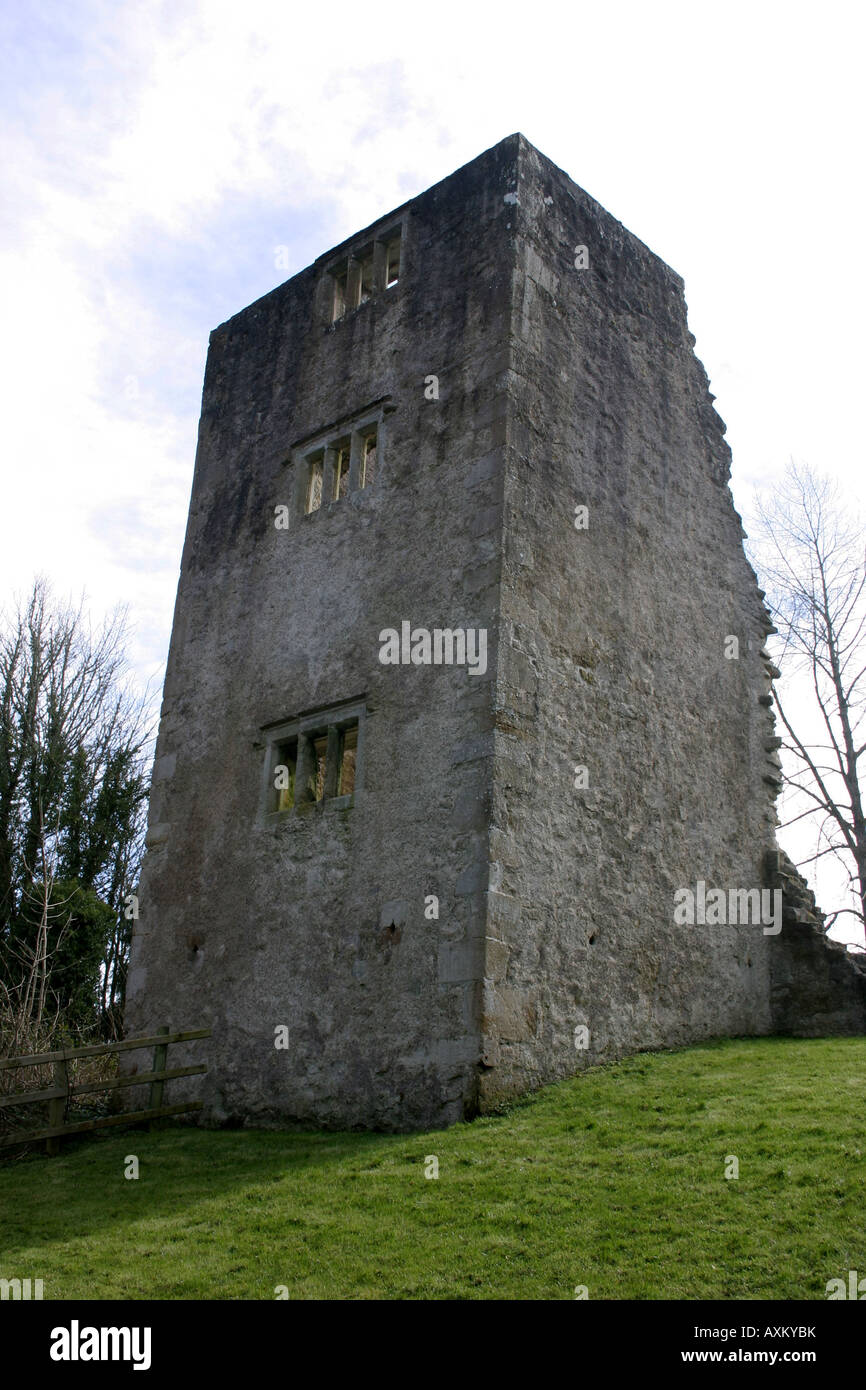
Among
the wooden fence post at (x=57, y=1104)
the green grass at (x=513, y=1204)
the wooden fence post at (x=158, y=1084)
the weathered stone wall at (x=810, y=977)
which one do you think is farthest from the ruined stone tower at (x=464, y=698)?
the wooden fence post at (x=57, y=1104)

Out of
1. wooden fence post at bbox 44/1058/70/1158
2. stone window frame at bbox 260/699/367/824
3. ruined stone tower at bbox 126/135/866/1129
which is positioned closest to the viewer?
ruined stone tower at bbox 126/135/866/1129

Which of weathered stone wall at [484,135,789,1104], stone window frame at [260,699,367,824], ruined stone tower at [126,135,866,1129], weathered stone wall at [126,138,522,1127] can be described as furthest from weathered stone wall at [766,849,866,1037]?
stone window frame at [260,699,367,824]

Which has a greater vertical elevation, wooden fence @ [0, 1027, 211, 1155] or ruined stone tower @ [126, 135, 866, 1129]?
ruined stone tower @ [126, 135, 866, 1129]

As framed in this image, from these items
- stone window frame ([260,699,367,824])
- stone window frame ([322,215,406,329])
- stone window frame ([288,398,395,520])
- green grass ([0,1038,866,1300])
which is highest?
stone window frame ([322,215,406,329])

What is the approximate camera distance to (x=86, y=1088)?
1064 cm

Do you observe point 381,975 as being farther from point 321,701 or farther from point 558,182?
point 558,182

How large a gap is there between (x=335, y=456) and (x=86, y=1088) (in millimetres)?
7132

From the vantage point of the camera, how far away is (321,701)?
469 inches

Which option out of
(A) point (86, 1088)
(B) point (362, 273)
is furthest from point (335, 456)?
(A) point (86, 1088)

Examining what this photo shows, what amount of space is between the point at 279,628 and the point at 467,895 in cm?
443

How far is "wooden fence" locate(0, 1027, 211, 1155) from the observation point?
33.6 feet

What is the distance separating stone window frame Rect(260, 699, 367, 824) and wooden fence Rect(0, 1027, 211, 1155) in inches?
89.6

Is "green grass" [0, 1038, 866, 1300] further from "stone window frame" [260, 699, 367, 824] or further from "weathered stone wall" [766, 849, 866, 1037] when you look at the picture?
"stone window frame" [260, 699, 367, 824]
